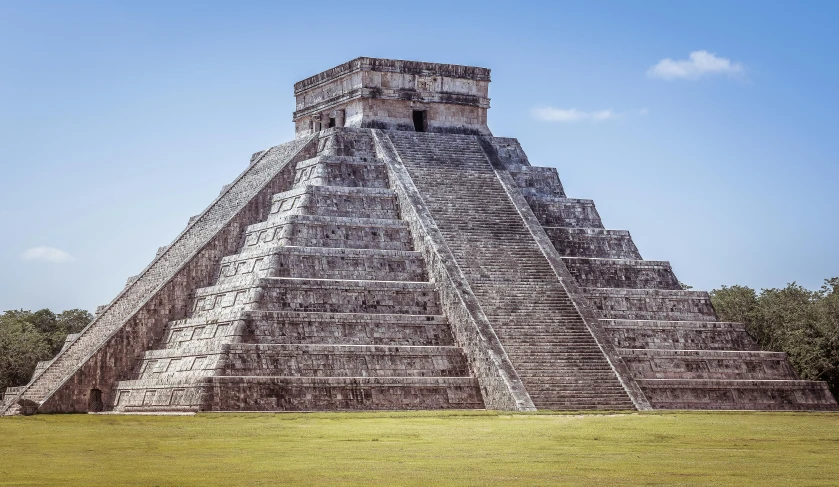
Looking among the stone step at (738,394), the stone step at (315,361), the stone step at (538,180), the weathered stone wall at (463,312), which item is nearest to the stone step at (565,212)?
the stone step at (538,180)

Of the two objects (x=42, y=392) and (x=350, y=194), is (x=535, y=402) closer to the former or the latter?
(x=350, y=194)

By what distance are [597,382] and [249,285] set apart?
8190mm

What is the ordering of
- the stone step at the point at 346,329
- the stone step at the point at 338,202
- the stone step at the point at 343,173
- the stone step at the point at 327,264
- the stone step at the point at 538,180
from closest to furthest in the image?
the stone step at the point at 346,329
the stone step at the point at 327,264
the stone step at the point at 338,202
the stone step at the point at 343,173
the stone step at the point at 538,180

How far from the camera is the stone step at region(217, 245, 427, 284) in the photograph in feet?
106

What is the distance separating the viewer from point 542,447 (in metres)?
19.6

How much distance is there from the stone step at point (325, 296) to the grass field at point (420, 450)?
16.1ft

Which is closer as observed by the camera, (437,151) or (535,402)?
(535,402)

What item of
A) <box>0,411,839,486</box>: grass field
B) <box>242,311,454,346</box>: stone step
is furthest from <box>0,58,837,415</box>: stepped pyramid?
<box>0,411,839,486</box>: grass field

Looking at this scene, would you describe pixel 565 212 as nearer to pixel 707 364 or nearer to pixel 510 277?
pixel 510 277

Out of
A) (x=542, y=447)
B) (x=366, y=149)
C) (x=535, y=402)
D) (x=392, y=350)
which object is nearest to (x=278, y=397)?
(x=392, y=350)

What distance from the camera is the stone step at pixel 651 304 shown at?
1350 inches

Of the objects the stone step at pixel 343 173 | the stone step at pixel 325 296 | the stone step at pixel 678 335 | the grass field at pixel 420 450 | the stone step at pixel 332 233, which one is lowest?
the grass field at pixel 420 450

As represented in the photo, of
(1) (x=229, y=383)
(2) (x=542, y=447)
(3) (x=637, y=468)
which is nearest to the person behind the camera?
(3) (x=637, y=468)

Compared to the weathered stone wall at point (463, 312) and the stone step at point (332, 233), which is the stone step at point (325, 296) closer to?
the weathered stone wall at point (463, 312)
